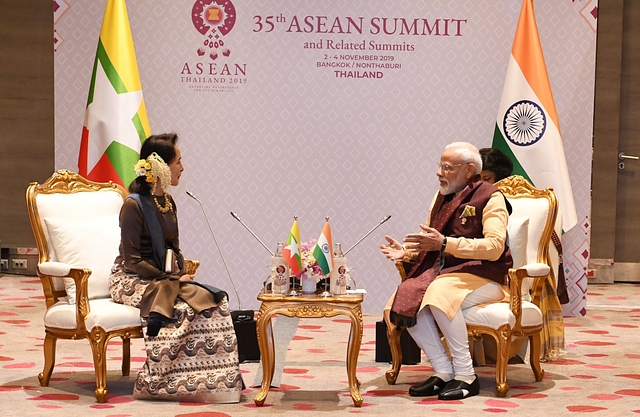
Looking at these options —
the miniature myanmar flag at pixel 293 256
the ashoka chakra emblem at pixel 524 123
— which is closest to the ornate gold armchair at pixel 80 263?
the miniature myanmar flag at pixel 293 256

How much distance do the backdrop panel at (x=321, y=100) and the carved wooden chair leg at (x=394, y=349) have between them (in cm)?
221

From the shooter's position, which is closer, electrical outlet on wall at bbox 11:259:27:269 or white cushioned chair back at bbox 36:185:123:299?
white cushioned chair back at bbox 36:185:123:299

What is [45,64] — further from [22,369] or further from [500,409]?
[500,409]

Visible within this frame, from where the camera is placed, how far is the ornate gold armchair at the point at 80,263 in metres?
4.14

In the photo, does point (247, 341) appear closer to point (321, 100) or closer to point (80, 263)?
point (80, 263)

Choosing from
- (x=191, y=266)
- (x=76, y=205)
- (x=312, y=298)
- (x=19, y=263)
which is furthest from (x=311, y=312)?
(x=19, y=263)

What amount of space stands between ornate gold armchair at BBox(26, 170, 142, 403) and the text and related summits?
2.36 meters

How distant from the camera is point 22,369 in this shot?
4742 mm

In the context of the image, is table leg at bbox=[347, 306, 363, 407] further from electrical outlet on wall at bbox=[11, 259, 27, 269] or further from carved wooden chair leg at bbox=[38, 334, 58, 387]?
electrical outlet on wall at bbox=[11, 259, 27, 269]

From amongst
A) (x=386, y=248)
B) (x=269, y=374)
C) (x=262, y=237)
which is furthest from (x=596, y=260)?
(x=269, y=374)

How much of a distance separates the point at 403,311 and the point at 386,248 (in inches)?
13.5

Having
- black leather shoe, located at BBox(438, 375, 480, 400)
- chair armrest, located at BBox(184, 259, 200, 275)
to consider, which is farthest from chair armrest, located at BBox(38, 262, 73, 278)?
black leather shoe, located at BBox(438, 375, 480, 400)

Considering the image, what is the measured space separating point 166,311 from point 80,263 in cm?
73

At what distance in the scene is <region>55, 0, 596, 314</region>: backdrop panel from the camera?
22.1 ft
